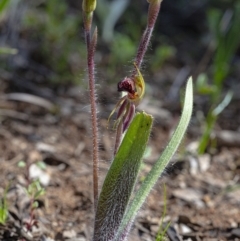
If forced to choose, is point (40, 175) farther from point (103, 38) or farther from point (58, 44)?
point (103, 38)

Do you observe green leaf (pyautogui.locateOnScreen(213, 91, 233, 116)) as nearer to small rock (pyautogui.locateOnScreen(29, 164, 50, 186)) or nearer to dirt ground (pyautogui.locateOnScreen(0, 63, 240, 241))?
dirt ground (pyautogui.locateOnScreen(0, 63, 240, 241))

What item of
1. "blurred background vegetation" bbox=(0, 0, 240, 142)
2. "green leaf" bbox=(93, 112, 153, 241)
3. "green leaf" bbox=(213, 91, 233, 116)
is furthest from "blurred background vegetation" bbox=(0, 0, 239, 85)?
"green leaf" bbox=(93, 112, 153, 241)

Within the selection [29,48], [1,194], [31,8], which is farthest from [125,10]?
[1,194]

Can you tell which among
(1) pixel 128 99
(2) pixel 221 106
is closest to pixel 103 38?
(2) pixel 221 106

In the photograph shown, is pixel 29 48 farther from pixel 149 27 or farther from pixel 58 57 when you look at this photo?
pixel 149 27

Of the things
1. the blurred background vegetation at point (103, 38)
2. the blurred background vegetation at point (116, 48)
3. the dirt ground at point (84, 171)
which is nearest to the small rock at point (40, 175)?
the dirt ground at point (84, 171)
